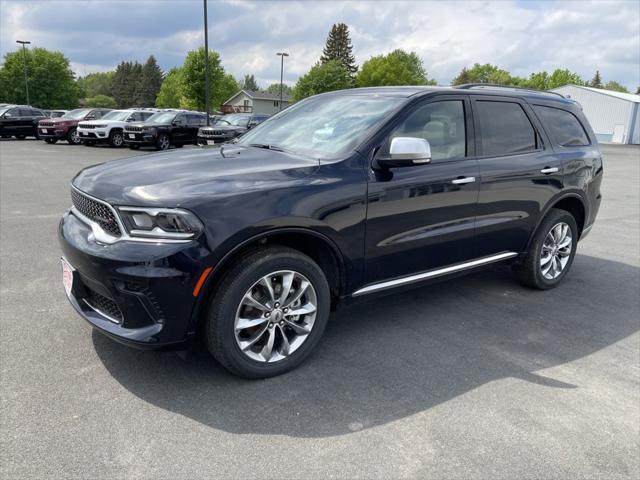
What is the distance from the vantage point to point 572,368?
3.61 meters

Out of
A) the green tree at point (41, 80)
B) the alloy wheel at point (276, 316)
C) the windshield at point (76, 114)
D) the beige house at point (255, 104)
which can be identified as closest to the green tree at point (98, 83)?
the beige house at point (255, 104)

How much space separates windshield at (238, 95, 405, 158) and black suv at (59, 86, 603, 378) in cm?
2

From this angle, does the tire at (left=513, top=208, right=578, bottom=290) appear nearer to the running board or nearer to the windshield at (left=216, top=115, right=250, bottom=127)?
the running board

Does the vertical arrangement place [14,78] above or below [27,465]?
above

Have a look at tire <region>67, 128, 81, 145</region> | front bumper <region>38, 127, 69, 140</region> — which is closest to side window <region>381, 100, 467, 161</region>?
tire <region>67, 128, 81, 145</region>

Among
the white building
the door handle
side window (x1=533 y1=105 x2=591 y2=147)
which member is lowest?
the door handle

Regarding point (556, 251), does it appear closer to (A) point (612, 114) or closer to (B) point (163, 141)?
(B) point (163, 141)

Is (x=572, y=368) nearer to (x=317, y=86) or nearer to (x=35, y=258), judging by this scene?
(x=35, y=258)

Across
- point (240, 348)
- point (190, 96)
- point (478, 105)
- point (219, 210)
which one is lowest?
point (240, 348)

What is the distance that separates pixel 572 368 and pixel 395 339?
1221mm

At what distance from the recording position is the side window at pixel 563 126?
16.3 ft

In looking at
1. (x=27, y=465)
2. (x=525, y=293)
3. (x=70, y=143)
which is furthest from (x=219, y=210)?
(x=70, y=143)

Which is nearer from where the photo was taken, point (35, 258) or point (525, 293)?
point (525, 293)

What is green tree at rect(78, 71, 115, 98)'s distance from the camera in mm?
142288
